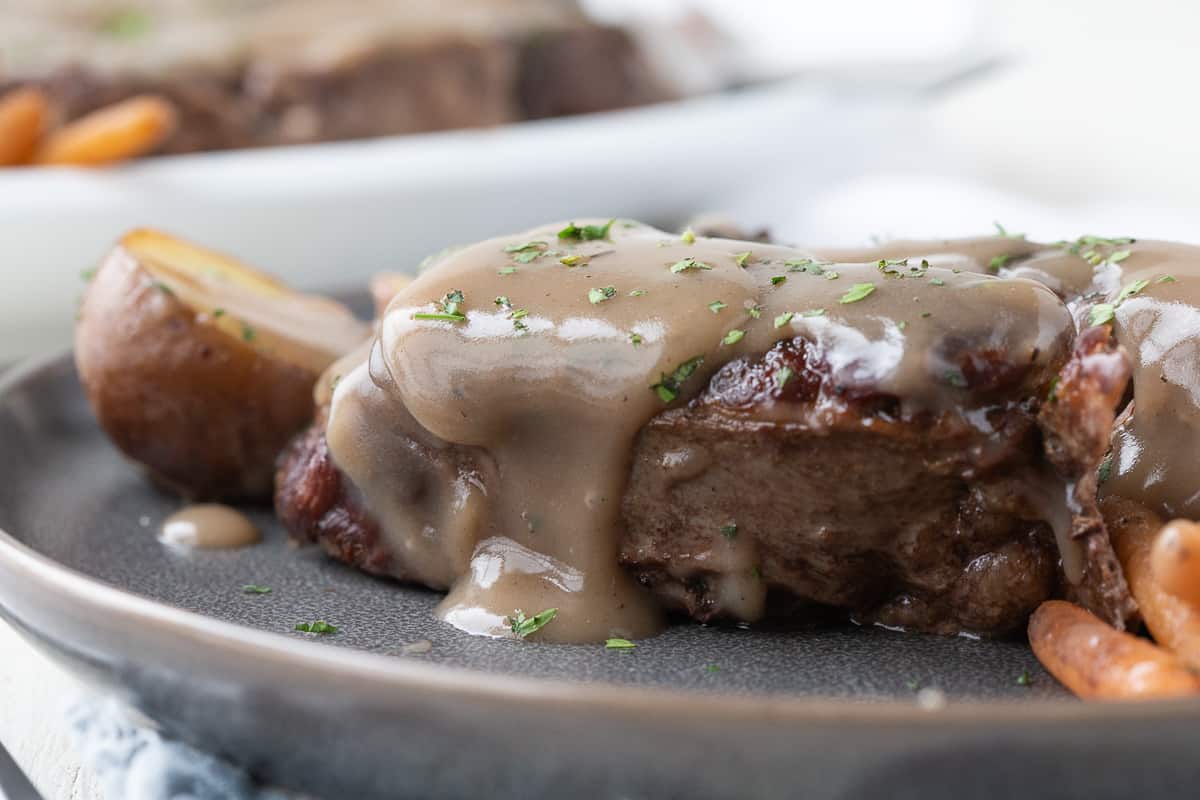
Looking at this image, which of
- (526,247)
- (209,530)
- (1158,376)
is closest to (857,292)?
(1158,376)

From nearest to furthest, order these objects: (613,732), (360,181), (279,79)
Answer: (613,732) < (360,181) < (279,79)

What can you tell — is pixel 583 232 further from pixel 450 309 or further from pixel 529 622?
pixel 529 622

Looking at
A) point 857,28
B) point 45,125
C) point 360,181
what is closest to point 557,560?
point 360,181

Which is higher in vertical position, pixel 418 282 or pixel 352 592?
pixel 418 282

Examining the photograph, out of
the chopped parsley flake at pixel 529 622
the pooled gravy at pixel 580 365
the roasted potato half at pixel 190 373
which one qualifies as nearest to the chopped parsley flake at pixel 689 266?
the pooled gravy at pixel 580 365

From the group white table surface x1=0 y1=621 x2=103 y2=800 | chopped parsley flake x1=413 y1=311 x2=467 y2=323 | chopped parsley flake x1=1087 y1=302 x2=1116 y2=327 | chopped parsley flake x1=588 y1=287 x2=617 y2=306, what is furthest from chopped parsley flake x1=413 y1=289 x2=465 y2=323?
chopped parsley flake x1=1087 y1=302 x2=1116 y2=327

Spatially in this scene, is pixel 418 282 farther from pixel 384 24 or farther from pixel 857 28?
pixel 857 28
